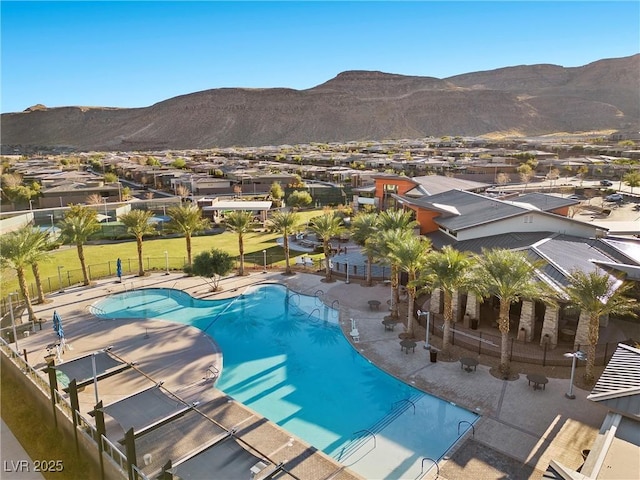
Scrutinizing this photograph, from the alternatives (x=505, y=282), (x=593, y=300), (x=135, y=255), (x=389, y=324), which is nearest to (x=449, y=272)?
(x=505, y=282)

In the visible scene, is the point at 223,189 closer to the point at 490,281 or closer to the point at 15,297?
the point at 15,297

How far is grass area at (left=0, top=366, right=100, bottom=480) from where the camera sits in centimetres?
1241

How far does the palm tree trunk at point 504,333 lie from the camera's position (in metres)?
16.2

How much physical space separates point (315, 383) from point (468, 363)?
18.9 ft

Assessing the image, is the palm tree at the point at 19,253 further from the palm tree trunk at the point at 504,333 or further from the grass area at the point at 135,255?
the palm tree trunk at the point at 504,333

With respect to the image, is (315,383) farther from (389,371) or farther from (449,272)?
(449,272)

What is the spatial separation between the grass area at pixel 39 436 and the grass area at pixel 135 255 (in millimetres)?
11860

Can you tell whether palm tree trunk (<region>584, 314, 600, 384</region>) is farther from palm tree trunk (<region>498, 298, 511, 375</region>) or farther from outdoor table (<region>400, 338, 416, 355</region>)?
outdoor table (<region>400, 338, 416, 355</region>)

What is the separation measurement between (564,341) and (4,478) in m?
19.8

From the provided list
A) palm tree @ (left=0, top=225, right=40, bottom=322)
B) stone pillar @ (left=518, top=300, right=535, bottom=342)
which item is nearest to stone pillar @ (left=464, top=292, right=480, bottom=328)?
stone pillar @ (left=518, top=300, right=535, bottom=342)

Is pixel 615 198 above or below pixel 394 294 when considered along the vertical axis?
above

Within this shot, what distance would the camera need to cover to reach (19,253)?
2120 centimetres

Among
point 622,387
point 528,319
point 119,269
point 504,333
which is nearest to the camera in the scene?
point 622,387

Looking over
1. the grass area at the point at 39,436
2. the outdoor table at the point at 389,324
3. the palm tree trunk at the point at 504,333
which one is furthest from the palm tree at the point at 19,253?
the palm tree trunk at the point at 504,333
